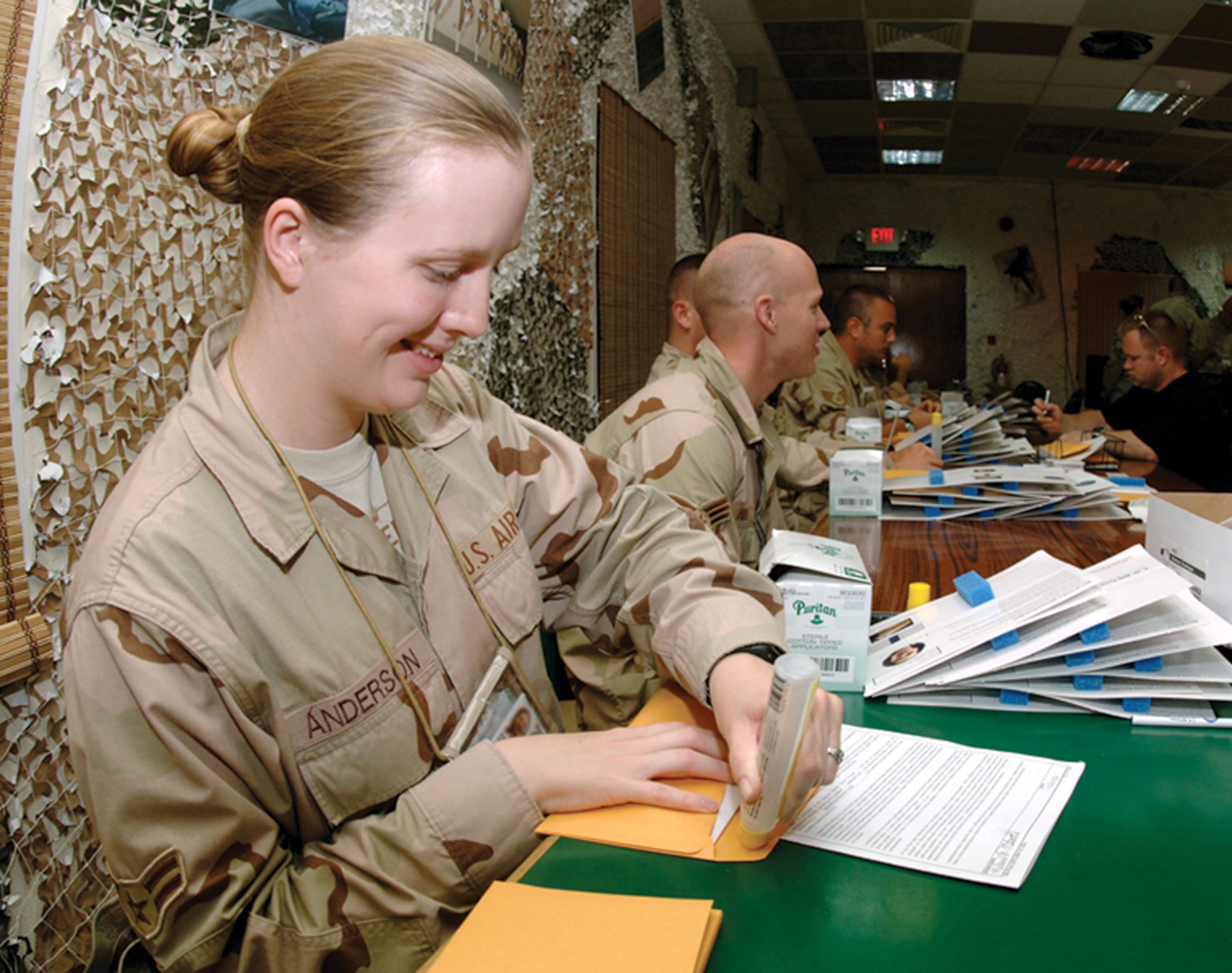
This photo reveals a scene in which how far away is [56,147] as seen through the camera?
1.12 meters

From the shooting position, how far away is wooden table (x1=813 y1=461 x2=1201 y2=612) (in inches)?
65.0

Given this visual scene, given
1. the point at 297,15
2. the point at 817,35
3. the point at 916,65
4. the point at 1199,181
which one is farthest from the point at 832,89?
the point at 297,15

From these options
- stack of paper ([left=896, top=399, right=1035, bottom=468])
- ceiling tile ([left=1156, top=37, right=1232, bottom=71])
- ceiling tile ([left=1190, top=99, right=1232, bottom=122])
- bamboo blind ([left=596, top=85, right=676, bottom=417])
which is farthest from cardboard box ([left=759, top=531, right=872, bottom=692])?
ceiling tile ([left=1190, top=99, right=1232, bottom=122])

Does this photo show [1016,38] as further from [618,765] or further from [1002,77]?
[618,765]

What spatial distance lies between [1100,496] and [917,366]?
8.61 m

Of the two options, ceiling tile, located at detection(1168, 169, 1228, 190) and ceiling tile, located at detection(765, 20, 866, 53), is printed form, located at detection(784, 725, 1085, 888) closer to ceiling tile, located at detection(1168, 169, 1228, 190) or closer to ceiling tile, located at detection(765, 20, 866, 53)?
ceiling tile, located at detection(765, 20, 866, 53)

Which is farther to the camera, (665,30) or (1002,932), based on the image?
(665,30)

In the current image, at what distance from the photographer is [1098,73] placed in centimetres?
586

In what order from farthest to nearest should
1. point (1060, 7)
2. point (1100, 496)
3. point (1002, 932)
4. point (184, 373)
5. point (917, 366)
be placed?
point (917, 366) < point (1060, 7) < point (1100, 496) < point (184, 373) < point (1002, 932)

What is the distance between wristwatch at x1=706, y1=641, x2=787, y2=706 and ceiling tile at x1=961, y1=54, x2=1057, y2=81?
6045mm

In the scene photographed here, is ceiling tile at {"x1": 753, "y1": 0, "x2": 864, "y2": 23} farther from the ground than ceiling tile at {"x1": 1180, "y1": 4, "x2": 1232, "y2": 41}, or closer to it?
farther from the ground

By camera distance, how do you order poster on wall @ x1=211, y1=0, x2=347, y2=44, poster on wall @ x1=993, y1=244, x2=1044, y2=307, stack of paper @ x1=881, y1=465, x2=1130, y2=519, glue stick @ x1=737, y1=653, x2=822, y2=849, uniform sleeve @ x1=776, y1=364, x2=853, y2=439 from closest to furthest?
glue stick @ x1=737, y1=653, x2=822, y2=849 < poster on wall @ x1=211, y1=0, x2=347, y2=44 < stack of paper @ x1=881, y1=465, x2=1130, y2=519 < uniform sleeve @ x1=776, y1=364, x2=853, y2=439 < poster on wall @ x1=993, y1=244, x2=1044, y2=307

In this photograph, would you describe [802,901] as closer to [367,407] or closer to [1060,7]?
[367,407]

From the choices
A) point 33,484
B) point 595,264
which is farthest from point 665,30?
point 33,484
